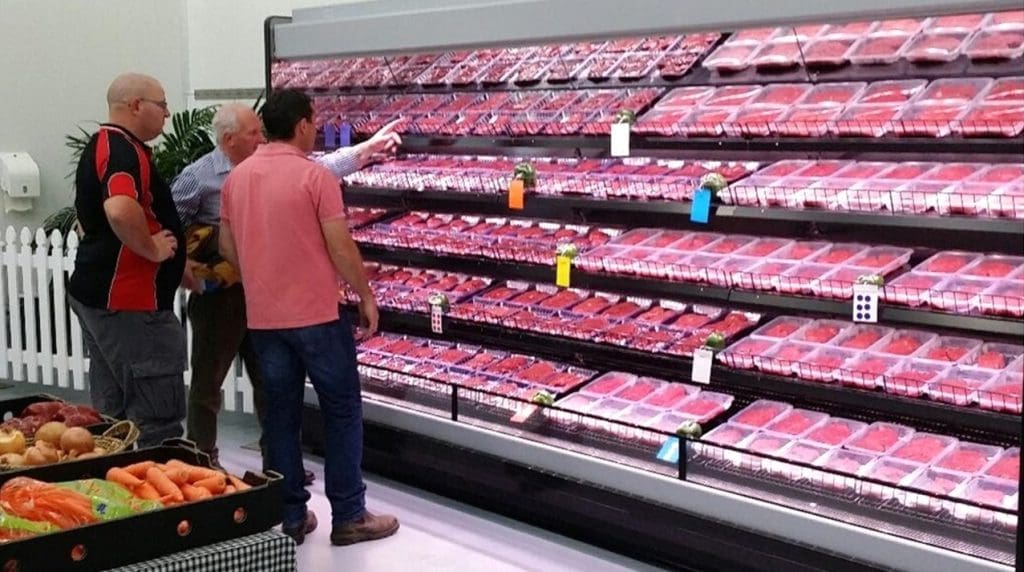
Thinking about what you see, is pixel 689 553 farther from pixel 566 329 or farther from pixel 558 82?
pixel 558 82

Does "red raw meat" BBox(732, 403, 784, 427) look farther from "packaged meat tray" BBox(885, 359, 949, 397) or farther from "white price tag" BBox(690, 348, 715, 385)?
"packaged meat tray" BBox(885, 359, 949, 397)

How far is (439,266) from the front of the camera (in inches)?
227

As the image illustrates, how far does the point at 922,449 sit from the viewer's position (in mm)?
3848

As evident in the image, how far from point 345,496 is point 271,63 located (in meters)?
2.43

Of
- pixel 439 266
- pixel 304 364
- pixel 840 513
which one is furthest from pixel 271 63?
pixel 840 513

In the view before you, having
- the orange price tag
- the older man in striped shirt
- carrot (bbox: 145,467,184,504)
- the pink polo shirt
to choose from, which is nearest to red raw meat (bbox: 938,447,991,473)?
the orange price tag

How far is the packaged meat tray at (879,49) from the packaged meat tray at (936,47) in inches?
1.7

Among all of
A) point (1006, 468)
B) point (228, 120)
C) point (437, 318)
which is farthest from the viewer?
point (437, 318)

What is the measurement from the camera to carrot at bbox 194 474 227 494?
301 centimetres

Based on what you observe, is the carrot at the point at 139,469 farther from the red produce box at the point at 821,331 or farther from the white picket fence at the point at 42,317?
the white picket fence at the point at 42,317

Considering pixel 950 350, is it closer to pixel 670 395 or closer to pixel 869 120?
pixel 869 120

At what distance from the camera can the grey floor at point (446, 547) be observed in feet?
14.3

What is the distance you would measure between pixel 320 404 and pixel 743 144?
194cm

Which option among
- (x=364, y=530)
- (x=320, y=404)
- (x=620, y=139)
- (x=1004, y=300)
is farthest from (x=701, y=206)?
(x=364, y=530)
